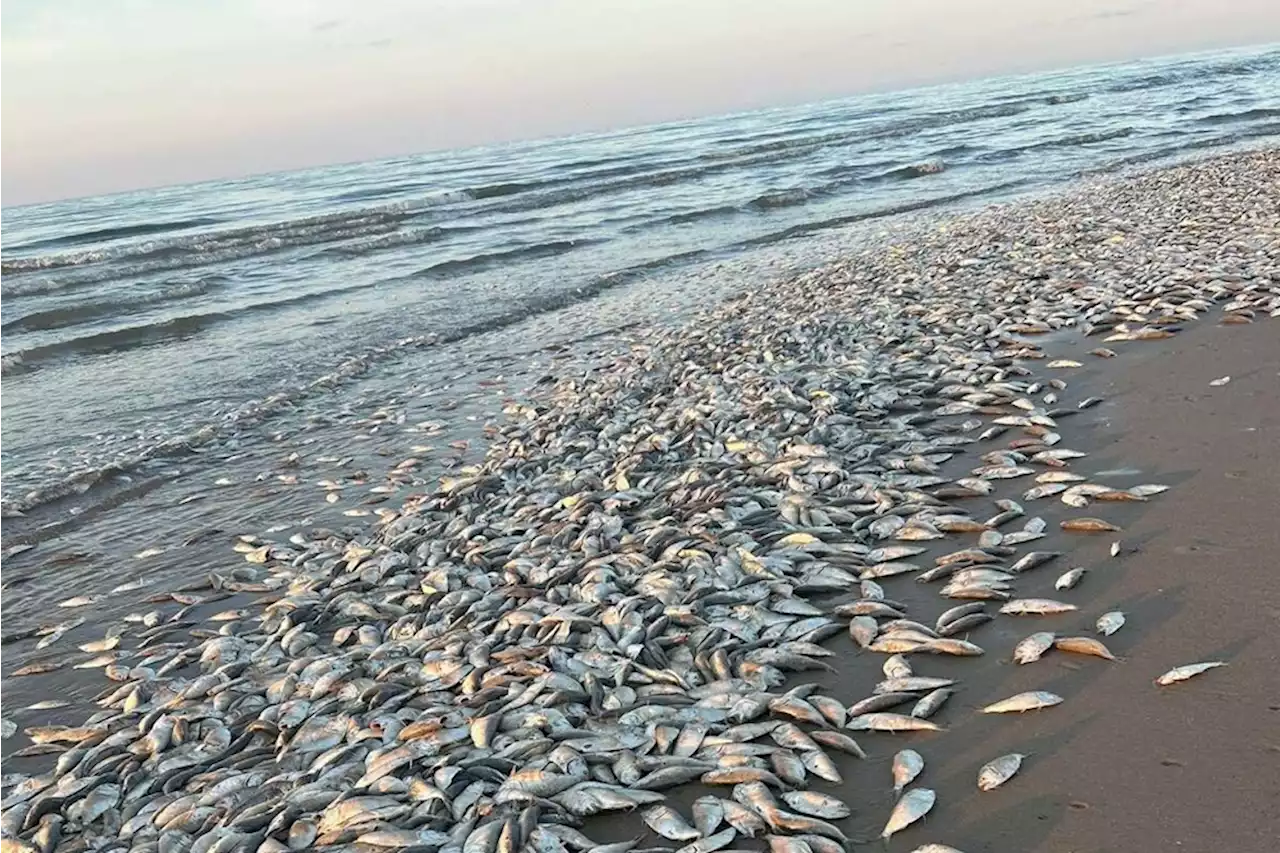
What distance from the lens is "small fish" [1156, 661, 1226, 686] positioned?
12.9 ft

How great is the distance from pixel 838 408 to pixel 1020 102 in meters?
54.3

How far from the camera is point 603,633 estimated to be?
486 cm

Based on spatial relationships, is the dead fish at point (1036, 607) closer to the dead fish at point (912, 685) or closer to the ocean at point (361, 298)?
the dead fish at point (912, 685)

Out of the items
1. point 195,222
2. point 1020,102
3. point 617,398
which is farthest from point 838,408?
point 1020,102

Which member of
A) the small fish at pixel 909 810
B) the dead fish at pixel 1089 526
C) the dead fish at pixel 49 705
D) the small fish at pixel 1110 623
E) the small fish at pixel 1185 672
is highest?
the dead fish at pixel 1089 526

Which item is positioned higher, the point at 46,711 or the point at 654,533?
the point at 654,533

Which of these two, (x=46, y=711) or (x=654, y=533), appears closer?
(x=46, y=711)

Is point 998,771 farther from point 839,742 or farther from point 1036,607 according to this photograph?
point 1036,607

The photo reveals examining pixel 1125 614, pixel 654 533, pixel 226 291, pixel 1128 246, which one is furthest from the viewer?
pixel 226 291

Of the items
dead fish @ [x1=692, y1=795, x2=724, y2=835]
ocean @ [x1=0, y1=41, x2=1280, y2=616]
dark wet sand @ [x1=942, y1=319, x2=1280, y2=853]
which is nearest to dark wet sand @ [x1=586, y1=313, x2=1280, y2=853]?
dark wet sand @ [x1=942, y1=319, x2=1280, y2=853]

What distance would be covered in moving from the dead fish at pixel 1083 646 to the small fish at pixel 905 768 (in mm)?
958

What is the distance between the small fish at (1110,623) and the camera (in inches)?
170

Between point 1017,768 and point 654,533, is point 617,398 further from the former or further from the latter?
point 1017,768

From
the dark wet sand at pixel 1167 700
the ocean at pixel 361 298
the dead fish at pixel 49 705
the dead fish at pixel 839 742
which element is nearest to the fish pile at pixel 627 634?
the dead fish at pixel 839 742
